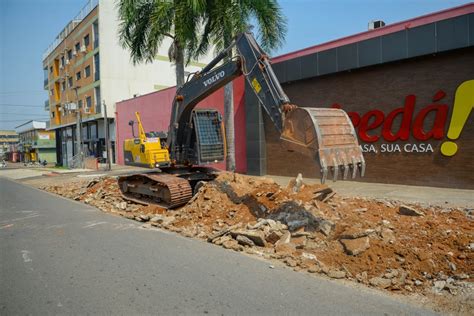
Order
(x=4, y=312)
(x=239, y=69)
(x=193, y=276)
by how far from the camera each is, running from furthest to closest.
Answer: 1. (x=239, y=69)
2. (x=193, y=276)
3. (x=4, y=312)

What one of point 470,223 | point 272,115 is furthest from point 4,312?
point 470,223

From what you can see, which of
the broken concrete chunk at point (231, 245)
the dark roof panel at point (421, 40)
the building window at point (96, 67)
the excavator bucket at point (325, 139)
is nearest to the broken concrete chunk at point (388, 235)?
the excavator bucket at point (325, 139)

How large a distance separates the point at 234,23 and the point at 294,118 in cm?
946

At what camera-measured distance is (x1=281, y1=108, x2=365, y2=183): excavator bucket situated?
617 cm

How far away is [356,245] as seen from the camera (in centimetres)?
562

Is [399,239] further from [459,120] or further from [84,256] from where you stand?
[459,120]

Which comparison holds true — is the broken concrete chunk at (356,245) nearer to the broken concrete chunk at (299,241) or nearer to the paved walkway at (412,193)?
the broken concrete chunk at (299,241)

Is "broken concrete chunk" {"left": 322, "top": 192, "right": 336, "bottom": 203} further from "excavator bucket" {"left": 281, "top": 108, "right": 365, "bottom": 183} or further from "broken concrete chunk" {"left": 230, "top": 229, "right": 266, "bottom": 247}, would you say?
"broken concrete chunk" {"left": 230, "top": 229, "right": 266, "bottom": 247}

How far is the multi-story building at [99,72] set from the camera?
3678 centimetres

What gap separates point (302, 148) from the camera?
6.49 m

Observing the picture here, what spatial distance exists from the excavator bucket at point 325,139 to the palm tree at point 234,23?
7.91m

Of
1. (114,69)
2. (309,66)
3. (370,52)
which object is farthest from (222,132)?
(114,69)

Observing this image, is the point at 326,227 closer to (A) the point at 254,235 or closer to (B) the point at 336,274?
(A) the point at 254,235

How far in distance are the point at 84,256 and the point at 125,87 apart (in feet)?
113
